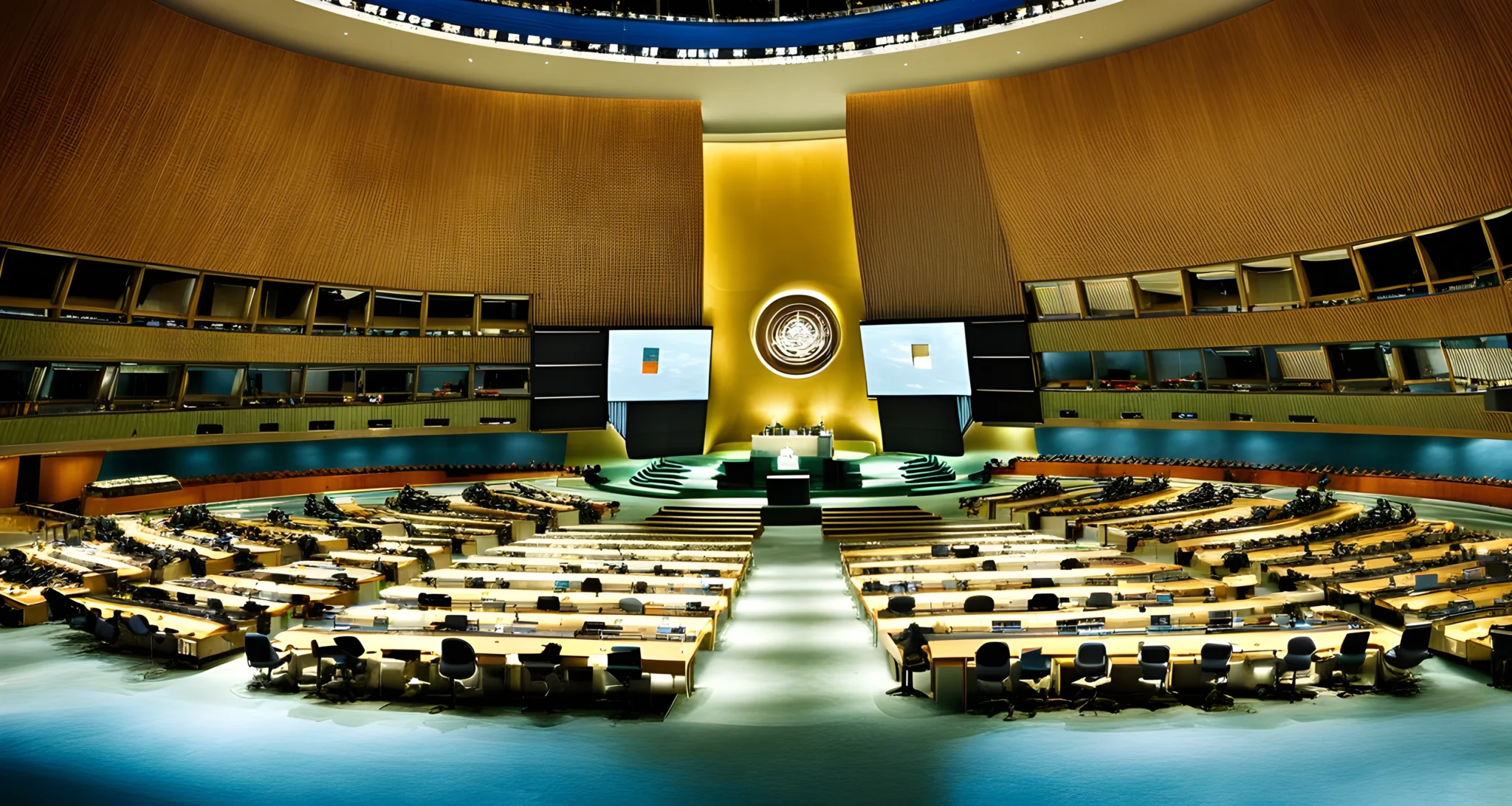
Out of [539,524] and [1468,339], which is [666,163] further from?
[1468,339]

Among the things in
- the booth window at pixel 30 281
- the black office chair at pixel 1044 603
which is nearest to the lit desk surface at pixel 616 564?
the black office chair at pixel 1044 603

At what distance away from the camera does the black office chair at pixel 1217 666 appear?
793 centimetres

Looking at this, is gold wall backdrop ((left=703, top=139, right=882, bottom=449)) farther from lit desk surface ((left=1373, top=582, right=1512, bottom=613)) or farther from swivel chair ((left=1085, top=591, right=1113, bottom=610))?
swivel chair ((left=1085, top=591, right=1113, bottom=610))

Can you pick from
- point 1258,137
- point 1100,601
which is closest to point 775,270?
point 1258,137

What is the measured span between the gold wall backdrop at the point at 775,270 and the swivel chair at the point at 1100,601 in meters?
20.9

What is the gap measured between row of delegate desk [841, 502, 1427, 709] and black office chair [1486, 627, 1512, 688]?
834 millimetres

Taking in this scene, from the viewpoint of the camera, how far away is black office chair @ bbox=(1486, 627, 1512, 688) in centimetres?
819

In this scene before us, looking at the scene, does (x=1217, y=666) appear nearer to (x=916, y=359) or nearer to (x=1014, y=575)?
(x=1014, y=575)

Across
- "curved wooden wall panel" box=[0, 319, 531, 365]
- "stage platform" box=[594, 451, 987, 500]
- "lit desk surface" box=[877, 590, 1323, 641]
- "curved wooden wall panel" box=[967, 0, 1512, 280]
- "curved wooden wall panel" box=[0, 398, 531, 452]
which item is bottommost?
"lit desk surface" box=[877, 590, 1323, 641]

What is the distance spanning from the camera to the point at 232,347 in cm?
2281

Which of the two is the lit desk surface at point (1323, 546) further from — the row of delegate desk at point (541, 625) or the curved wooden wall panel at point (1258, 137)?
the row of delegate desk at point (541, 625)

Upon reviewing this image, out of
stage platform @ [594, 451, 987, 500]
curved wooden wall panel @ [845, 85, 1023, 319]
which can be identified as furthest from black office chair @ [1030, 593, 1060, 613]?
curved wooden wall panel @ [845, 85, 1023, 319]

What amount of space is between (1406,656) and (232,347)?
968 inches

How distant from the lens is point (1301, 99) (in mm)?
19281
